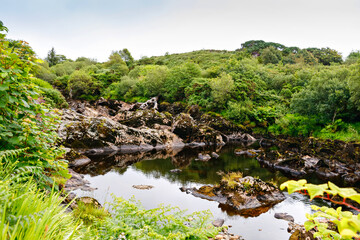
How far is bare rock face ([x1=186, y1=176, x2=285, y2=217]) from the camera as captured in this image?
445 inches

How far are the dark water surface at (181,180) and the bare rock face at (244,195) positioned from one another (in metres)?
0.39

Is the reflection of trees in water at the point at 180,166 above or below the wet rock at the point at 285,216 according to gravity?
below

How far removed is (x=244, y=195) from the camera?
1205cm

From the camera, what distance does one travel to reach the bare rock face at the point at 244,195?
37.1ft

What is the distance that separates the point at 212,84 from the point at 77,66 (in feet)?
191

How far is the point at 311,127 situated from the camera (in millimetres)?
30078

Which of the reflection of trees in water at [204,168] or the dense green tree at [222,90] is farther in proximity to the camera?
the dense green tree at [222,90]

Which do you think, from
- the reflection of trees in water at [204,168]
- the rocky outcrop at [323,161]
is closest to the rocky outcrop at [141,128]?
the reflection of trees in water at [204,168]

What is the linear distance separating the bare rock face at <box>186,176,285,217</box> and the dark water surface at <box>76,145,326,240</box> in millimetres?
392

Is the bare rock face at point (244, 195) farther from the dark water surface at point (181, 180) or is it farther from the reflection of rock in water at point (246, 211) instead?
the dark water surface at point (181, 180)

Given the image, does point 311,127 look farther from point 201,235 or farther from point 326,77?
point 201,235

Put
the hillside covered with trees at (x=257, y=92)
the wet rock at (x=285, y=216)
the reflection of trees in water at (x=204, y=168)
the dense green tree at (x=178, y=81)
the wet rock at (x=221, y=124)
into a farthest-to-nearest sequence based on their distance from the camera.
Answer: the dense green tree at (x=178, y=81) → the wet rock at (x=221, y=124) → the hillside covered with trees at (x=257, y=92) → the reflection of trees in water at (x=204, y=168) → the wet rock at (x=285, y=216)

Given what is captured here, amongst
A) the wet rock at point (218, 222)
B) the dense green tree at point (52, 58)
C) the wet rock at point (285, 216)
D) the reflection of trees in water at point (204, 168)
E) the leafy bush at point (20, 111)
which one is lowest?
the reflection of trees in water at point (204, 168)

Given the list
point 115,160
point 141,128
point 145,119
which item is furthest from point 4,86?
point 145,119
